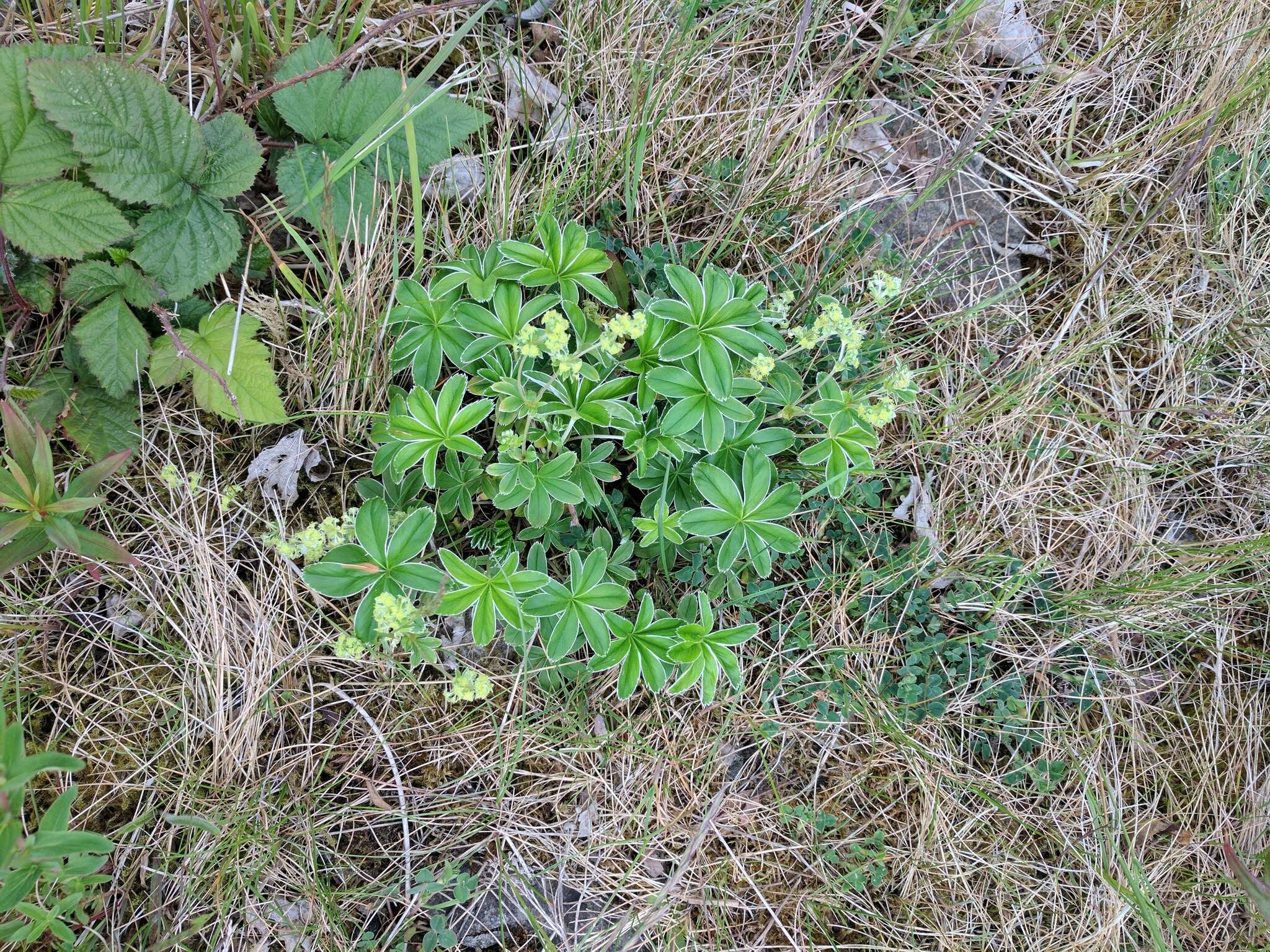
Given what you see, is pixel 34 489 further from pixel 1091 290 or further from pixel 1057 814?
pixel 1091 290

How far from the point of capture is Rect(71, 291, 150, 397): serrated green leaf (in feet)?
7.44

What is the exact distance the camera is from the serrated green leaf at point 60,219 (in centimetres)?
217

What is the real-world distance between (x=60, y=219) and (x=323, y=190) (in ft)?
2.21

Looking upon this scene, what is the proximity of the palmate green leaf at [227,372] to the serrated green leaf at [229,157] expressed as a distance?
1.32 feet

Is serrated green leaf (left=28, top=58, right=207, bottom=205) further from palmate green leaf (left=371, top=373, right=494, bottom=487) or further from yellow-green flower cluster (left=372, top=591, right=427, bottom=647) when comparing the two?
yellow-green flower cluster (left=372, top=591, right=427, bottom=647)

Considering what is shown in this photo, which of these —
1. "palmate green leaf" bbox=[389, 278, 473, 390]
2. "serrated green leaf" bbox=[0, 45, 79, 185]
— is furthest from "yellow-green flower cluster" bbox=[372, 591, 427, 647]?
"serrated green leaf" bbox=[0, 45, 79, 185]

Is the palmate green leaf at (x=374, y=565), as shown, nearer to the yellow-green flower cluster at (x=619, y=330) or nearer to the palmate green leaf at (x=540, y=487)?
the palmate green leaf at (x=540, y=487)

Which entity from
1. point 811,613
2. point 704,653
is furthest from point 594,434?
point 811,613

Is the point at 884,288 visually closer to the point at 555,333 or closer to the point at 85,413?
the point at 555,333

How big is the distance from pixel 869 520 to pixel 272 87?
2.26 m

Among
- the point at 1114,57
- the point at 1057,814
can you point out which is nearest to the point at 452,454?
the point at 1057,814

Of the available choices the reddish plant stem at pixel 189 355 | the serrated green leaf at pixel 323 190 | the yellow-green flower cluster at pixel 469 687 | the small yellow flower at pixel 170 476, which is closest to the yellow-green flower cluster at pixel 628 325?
the yellow-green flower cluster at pixel 469 687

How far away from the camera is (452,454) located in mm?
2215

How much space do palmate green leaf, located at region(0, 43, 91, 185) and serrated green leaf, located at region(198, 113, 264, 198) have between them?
1.10 ft
